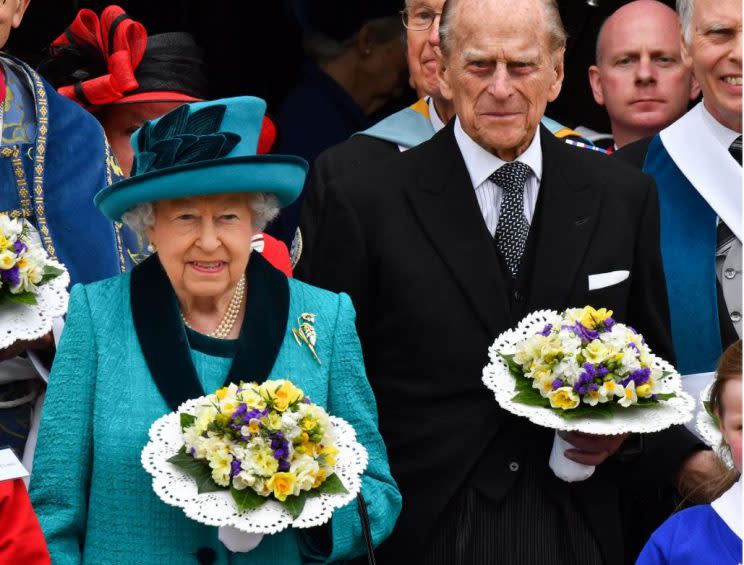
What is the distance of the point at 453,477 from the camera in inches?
185

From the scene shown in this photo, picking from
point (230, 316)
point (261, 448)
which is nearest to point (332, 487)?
point (261, 448)

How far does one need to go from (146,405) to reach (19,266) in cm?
55

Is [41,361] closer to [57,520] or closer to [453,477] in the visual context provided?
[57,520]

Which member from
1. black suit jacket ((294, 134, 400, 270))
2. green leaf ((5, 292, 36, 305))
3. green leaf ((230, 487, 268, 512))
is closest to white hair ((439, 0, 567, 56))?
black suit jacket ((294, 134, 400, 270))

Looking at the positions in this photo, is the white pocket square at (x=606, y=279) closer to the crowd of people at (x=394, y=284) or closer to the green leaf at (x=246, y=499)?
the crowd of people at (x=394, y=284)

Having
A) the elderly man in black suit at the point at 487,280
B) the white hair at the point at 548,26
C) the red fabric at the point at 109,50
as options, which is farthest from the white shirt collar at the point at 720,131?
the red fabric at the point at 109,50

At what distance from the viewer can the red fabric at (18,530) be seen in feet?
12.3

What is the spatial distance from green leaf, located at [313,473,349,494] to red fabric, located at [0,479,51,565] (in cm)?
62

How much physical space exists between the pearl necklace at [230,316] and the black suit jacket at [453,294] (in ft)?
1.41

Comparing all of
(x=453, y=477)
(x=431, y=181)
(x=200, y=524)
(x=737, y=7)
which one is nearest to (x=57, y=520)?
(x=200, y=524)

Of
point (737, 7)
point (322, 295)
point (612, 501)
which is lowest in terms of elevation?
point (612, 501)

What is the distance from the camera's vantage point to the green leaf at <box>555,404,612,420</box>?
448 cm

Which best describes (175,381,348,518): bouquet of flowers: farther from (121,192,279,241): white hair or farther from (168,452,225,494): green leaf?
(121,192,279,241): white hair

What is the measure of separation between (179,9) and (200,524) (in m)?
3.57
